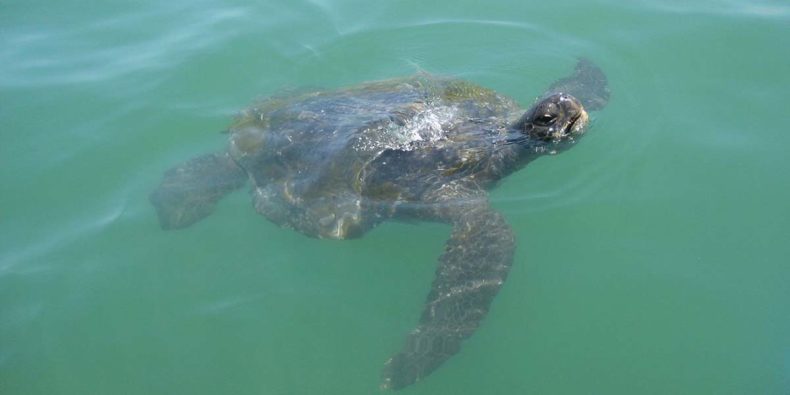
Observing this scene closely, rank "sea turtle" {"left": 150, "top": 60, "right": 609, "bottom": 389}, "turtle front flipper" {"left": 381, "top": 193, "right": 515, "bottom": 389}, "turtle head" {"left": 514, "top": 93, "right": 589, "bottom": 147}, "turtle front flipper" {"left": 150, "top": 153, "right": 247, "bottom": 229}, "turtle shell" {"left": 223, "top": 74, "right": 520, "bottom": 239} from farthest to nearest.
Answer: "turtle front flipper" {"left": 150, "top": 153, "right": 247, "bottom": 229} < "turtle shell" {"left": 223, "top": 74, "right": 520, "bottom": 239} < "turtle head" {"left": 514, "top": 93, "right": 589, "bottom": 147} < "sea turtle" {"left": 150, "top": 60, "right": 609, "bottom": 389} < "turtle front flipper" {"left": 381, "top": 193, "right": 515, "bottom": 389}

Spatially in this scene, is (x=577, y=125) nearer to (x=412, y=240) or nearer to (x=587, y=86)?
(x=587, y=86)

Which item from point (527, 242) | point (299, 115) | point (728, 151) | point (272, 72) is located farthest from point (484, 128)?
point (272, 72)

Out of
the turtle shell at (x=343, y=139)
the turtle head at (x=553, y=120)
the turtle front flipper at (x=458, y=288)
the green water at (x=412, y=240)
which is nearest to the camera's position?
the turtle front flipper at (x=458, y=288)

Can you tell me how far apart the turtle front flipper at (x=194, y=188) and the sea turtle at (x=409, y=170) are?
13mm

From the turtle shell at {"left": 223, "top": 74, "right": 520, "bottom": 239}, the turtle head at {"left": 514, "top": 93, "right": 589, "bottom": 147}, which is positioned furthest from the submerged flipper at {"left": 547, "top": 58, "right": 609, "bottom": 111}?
the turtle head at {"left": 514, "top": 93, "right": 589, "bottom": 147}

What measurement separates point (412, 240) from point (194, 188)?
7.85 feet

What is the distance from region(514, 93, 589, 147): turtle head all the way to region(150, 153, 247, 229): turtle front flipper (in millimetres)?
3033

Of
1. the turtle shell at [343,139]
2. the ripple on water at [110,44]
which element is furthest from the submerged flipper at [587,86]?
the ripple on water at [110,44]

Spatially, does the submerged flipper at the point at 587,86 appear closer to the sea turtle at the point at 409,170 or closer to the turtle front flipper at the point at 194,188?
the sea turtle at the point at 409,170

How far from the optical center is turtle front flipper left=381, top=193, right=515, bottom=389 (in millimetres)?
4500

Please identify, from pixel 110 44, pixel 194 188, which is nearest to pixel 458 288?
pixel 194 188

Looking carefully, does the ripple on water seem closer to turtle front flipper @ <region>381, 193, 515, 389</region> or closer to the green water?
the green water

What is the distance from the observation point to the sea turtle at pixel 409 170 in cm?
490

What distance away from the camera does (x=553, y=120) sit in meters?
5.27
